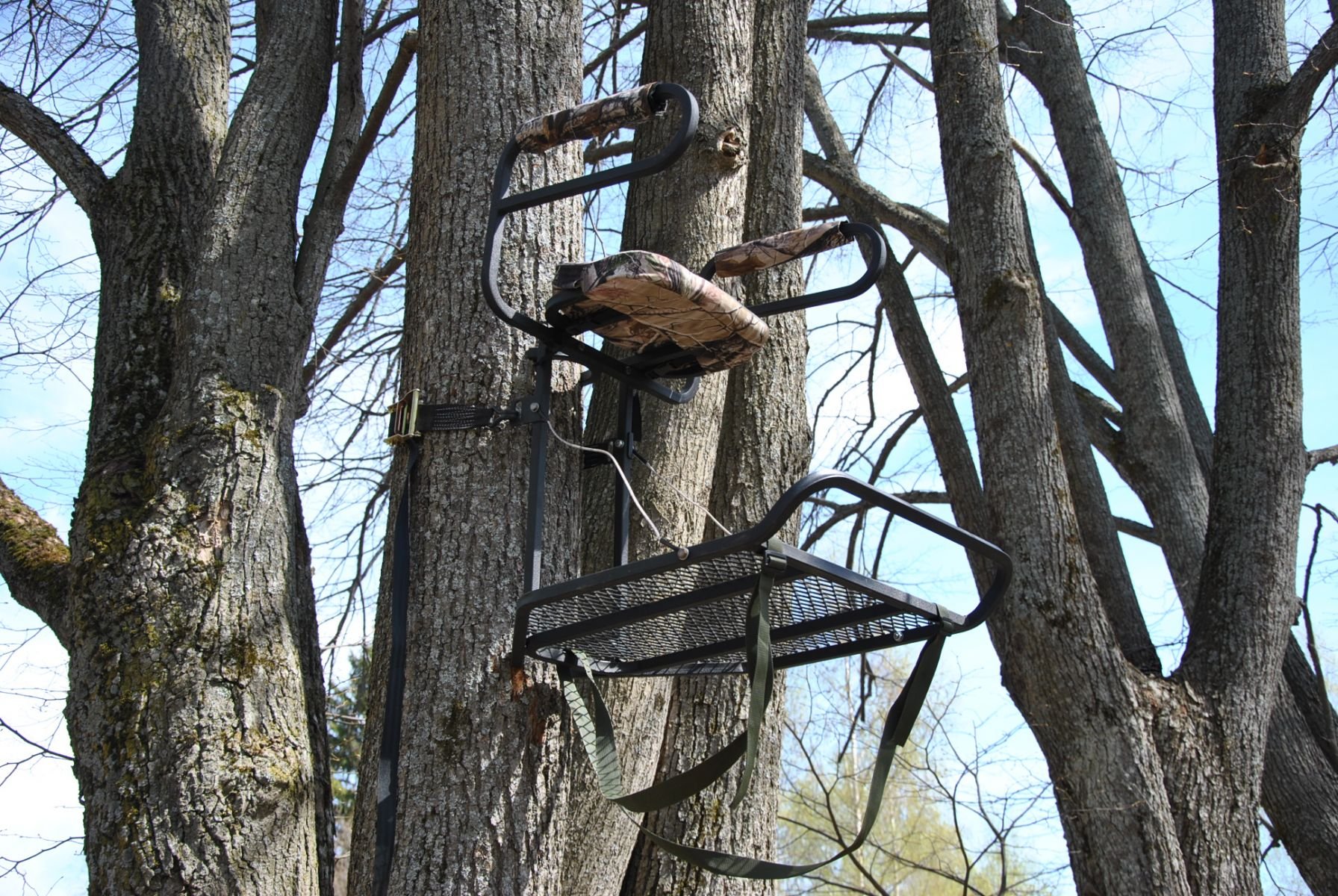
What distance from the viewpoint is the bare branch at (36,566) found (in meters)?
2.73

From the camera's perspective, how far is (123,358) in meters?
2.95

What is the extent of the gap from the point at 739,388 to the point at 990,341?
1443 mm

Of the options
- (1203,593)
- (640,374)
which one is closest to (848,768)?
(1203,593)

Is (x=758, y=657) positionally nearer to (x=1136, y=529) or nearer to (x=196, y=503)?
(x=196, y=503)

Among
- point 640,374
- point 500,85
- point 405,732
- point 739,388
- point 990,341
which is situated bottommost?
point 405,732

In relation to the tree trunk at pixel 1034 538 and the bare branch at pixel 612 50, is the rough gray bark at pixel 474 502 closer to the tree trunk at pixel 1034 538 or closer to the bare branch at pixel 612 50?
the tree trunk at pixel 1034 538

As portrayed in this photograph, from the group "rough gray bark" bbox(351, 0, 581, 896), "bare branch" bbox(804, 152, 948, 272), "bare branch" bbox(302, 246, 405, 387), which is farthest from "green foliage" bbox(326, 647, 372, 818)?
"rough gray bark" bbox(351, 0, 581, 896)

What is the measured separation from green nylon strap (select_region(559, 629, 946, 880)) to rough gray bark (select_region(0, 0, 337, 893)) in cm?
72

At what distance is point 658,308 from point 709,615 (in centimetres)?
47

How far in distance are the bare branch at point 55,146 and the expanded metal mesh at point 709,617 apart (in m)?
2.28

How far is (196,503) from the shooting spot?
2.52 m

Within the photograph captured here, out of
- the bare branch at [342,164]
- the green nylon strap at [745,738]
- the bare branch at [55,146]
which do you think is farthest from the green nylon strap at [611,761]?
the bare branch at [55,146]

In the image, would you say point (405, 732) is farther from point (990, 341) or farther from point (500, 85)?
point (990, 341)

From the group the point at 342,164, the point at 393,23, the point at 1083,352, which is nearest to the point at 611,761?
the point at 342,164
